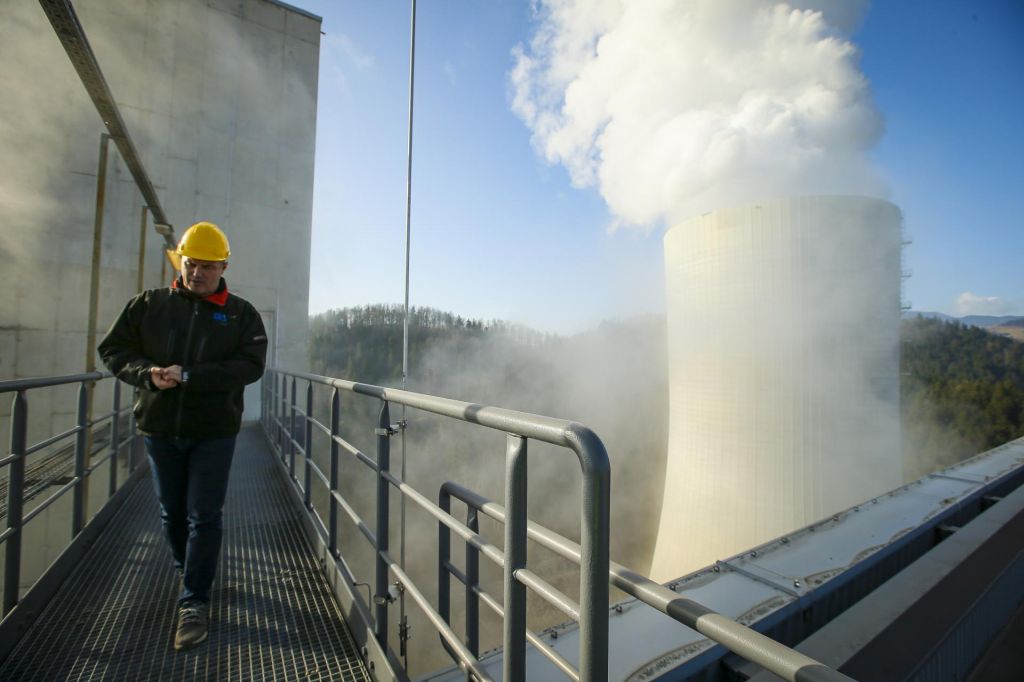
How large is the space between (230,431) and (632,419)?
954 inches

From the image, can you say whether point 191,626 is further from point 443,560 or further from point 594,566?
point 594,566

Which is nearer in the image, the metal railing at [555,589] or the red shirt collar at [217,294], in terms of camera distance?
the metal railing at [555,589]

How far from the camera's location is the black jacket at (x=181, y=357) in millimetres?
1342

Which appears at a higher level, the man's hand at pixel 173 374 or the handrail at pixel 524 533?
the man's hand at pixel 173 374

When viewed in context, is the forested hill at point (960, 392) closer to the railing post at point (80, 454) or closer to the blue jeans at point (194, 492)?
the blue jeans at point (194, 492)

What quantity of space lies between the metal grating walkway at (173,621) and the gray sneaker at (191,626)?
1.1 inches

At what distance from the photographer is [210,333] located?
54.7 inches

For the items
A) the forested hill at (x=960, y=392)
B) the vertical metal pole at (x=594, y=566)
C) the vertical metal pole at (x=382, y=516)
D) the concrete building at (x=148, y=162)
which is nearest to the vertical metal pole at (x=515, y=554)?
the vertical metal pole at (x=594, y=566)

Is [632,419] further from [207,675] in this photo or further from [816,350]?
[207,675]

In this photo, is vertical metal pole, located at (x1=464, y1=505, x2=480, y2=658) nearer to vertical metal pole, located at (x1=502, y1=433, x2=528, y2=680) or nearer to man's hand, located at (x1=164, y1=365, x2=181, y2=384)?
vertical metal pole, located at (x1=502, y1=433, x2=528, y2=680)

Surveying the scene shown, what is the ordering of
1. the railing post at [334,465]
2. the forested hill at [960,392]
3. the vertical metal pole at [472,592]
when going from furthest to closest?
1. the forested hill at [960,392]
2. the railing post at [334,465]
3. the vertical metal pole at [472,592]

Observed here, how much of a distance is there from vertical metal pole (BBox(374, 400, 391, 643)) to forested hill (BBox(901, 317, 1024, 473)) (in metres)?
21.6

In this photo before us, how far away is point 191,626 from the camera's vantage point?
56.3 inches

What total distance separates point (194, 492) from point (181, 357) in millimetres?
418
